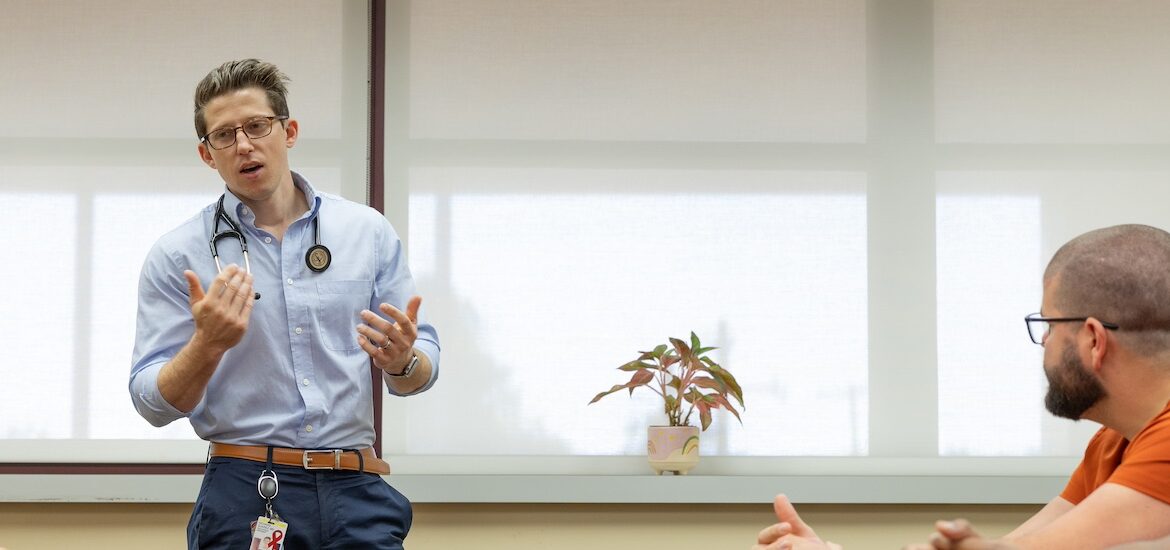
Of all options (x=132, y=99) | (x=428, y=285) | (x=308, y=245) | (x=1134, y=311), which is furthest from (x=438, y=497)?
(x=1134, y=311)

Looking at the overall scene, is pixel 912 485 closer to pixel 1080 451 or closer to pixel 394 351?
pixel 1080 451

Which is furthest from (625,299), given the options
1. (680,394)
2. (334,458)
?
(334,458)

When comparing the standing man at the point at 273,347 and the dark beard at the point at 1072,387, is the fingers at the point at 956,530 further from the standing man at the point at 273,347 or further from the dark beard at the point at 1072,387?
the standing man at the point at 273,347

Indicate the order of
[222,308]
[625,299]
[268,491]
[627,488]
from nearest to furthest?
[222,308] < [268,491] < [627,488] < [625,299]

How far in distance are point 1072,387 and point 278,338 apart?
1.43 m

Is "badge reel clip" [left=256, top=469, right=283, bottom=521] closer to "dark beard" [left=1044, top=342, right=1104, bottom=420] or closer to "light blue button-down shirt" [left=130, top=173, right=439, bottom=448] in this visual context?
"light blue button-down shirt" [left=130, top=173, right=439, bottom=448]

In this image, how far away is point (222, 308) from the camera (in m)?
1.85

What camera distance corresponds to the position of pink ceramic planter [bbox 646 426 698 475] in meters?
3.05

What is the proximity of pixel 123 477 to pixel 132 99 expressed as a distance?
113 centimetres

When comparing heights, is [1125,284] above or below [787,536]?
above

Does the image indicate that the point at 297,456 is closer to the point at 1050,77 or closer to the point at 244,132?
the point at 244,132

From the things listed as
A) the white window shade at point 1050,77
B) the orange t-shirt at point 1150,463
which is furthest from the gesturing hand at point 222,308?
the white window shade at point 1050,77

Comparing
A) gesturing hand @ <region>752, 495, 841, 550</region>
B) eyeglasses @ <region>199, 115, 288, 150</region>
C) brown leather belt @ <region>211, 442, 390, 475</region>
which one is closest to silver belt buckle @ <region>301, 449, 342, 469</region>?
brown leather belt @ <region>211, 442, 390, 475</region>

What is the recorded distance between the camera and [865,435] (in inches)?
128
